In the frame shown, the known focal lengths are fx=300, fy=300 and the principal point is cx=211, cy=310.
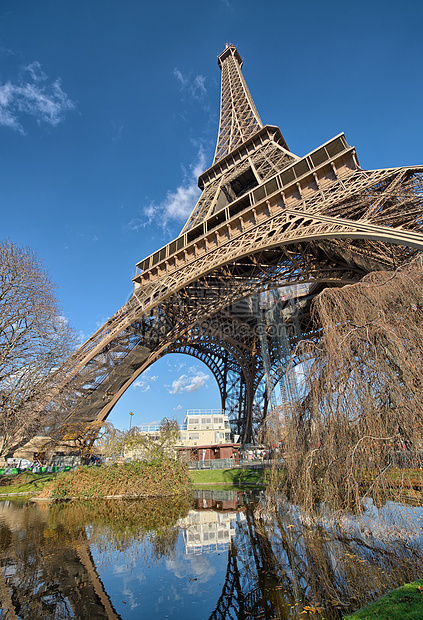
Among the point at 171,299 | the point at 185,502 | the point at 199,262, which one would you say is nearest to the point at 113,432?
the point at 185,502

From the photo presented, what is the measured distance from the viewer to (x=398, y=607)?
285 centimetres

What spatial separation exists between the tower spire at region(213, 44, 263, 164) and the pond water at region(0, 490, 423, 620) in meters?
31.1

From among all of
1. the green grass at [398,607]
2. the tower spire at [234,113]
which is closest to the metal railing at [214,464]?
the green grass at [398,607]

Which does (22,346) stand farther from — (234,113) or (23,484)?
(234,113)

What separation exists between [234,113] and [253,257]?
25.3 meters

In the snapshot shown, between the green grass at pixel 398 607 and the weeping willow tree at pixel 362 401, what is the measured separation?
120 centimetres

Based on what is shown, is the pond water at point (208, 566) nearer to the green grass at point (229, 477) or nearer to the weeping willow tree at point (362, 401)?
the weeping willow tree at point (362, 401)

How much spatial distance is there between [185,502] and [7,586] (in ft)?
28.7

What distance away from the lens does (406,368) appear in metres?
4.48

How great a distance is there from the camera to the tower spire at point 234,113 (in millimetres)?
31250

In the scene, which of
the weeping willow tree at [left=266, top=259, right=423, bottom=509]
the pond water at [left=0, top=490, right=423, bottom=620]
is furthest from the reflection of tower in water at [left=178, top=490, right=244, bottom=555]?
the weeping willow tree at [left=266, top=259, right=423, bottom=509]

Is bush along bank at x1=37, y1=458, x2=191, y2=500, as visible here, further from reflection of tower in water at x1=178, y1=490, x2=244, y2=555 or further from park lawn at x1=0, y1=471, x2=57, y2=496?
park lawn at x1=0, y1=471, x2=57, y2=496

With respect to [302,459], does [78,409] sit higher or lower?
higher

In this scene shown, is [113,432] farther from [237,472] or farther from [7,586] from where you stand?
[7,586]
